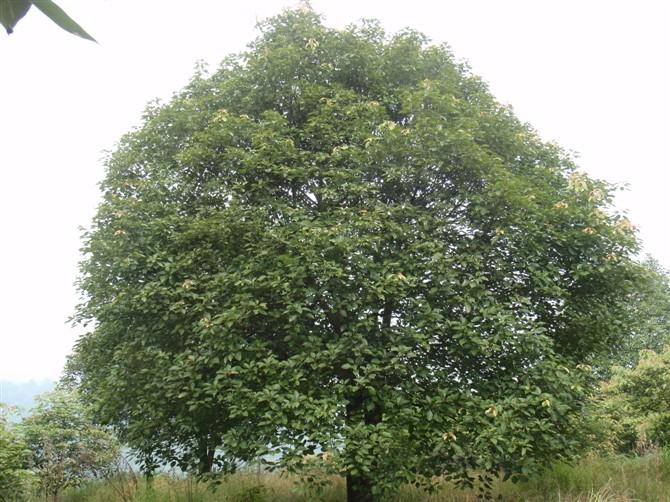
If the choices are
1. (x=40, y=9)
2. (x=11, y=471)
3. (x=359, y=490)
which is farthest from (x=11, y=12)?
(x=11, y=471)

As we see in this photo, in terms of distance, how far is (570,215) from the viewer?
28.5 ft

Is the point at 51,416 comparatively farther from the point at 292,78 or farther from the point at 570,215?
the point at 570,215

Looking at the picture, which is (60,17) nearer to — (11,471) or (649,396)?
(11,471)

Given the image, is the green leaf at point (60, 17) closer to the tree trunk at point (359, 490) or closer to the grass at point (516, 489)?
the grass at point (516, 489)

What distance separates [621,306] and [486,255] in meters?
3.19

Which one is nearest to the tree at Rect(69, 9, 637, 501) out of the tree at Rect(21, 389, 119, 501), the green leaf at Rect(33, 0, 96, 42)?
the tree at Rect(21, 389, 119, 501)

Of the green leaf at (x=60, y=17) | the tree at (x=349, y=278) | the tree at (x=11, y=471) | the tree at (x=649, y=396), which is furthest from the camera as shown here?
the tree at (x=649, y=396)

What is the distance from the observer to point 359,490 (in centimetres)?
864

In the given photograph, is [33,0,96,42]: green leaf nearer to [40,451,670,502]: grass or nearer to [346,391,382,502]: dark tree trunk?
[346,391,382,502]: dark tree trunk

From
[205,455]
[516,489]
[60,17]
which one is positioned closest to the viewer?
[60,17]

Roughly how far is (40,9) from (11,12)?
0.05 meters

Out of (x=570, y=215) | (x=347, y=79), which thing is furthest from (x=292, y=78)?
(x=570, y=215)

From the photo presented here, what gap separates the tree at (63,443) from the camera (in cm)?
1102

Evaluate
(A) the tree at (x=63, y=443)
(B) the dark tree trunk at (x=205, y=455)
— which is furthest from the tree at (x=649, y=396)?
(A) the tree at (x=63, y=443)
